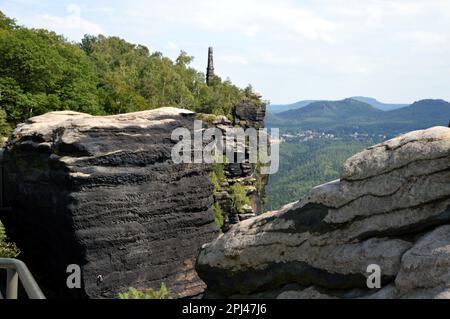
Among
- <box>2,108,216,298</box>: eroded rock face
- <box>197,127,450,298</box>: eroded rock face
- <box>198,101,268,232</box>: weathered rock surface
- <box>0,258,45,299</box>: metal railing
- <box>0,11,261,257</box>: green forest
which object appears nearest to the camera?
<box>0,258,45,299</box>: metal railing

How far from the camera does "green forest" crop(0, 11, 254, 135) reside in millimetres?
39719

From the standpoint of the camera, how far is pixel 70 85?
43375 millimetres

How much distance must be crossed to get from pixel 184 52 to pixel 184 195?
88580mm

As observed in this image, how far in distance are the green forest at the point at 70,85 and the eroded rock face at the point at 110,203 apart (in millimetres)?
14729

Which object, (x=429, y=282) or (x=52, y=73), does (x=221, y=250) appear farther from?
(x=52, y=73)

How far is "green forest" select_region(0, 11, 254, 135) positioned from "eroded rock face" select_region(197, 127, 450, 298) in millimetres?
27372

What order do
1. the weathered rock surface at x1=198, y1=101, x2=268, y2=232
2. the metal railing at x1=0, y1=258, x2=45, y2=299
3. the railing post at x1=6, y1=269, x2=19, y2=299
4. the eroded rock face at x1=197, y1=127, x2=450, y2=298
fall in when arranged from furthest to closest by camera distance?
1. the weathered rock surface at x1=198, y1=101, x2=268, y2=232
2. the eroded rock face at x1=197, y1=127, x2=450, y2=298
3. the railing post at x1=6, y1=269, x2=19, y2=299
4. the metal railing at x1=0, y1=258, x2=45, y2=299

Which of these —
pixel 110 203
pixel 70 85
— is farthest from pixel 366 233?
pixel 70 85

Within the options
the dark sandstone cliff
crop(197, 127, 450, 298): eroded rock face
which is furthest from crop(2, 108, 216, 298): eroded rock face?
crop(197, 127, 450, 298): eroded rock face

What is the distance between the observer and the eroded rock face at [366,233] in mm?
10508

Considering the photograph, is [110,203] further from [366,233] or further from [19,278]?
[19,278]

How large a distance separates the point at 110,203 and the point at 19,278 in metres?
15.2

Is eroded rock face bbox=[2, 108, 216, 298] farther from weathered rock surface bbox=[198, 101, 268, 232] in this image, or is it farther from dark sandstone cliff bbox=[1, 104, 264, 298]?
weathered rock surface bbox=[198, 101, 268, 232]

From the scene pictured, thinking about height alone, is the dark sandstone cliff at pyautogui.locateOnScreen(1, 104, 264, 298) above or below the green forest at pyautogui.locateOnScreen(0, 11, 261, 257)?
below
